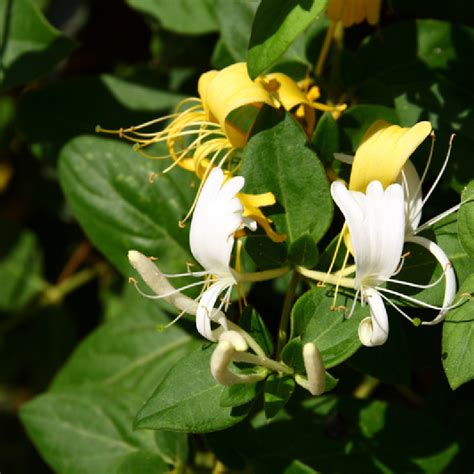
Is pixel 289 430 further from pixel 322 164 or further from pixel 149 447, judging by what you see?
pixel 322 164

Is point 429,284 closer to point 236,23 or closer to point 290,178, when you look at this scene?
point 290,178

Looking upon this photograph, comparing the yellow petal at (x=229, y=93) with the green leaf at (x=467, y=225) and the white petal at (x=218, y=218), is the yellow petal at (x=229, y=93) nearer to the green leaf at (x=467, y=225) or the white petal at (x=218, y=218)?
the white petal at (x=218, y=218)

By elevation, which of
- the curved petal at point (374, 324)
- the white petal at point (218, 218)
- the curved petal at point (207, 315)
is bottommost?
the curved petal at point (374, 324)

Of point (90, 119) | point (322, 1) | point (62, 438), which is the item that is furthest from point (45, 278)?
point (322, 1)

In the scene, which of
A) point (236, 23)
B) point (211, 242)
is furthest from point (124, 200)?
point (211, 242)

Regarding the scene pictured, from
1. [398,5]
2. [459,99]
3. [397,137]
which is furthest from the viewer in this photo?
[398,5]

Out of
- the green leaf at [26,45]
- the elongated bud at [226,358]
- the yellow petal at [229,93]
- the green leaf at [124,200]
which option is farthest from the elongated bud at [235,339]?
the green leaf at [26,45]
